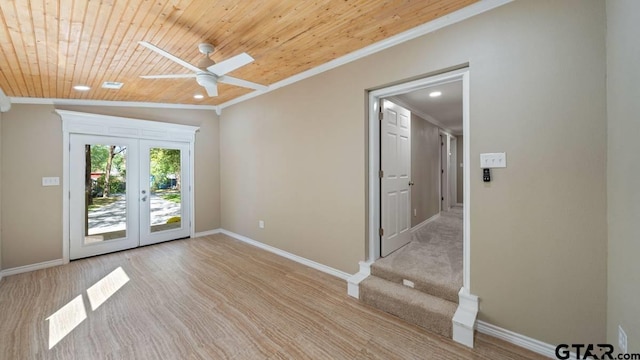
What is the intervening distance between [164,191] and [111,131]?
1328 millimetres

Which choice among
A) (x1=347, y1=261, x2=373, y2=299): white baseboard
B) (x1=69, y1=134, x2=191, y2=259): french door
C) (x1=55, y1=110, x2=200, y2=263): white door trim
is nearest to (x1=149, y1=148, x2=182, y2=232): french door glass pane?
(x1=69, y1=134, x2=191, y2=259): french door

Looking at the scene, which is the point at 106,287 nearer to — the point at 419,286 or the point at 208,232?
the point at 208,232

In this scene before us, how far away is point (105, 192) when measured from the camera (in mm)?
4125

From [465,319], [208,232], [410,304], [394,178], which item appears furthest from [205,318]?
[208,232]

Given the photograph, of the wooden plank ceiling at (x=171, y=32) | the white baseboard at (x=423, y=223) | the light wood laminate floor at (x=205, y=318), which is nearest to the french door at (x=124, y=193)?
the light wood laminate floor at (x=205, y=318)

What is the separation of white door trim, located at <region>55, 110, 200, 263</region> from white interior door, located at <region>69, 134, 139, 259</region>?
66mm

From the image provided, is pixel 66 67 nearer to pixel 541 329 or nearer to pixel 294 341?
pixel 294 341

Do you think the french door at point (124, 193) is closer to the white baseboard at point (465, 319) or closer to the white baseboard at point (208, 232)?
the white baseboard at point (208, 232)

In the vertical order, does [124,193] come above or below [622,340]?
above

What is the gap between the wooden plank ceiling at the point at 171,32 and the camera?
6.26 feet

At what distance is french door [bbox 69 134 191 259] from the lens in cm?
389

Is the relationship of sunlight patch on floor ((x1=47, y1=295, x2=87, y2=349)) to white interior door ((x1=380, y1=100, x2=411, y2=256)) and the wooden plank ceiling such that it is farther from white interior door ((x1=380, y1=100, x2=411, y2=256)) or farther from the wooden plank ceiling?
white interior door ((x1=380, y1=100, x2=411, y2=256))

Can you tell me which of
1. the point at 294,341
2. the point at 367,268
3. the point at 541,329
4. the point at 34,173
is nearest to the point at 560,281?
the point at 541,329

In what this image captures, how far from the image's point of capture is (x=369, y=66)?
2775mm
